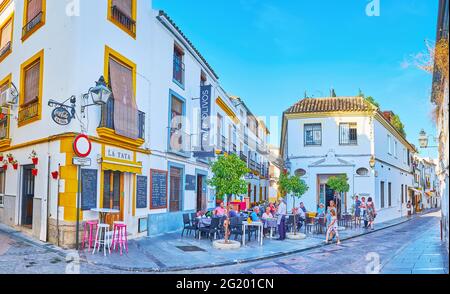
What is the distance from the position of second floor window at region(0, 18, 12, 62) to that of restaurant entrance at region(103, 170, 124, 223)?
270 inches

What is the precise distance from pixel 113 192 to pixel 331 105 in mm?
15148

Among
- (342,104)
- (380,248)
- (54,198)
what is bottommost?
(380,248)

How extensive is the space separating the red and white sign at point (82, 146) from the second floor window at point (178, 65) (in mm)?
6181

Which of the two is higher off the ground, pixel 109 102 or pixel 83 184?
pixel 109 102

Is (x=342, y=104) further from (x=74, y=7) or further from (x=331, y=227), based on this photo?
(x=74, y=7)

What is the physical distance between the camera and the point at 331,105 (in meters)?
23.2

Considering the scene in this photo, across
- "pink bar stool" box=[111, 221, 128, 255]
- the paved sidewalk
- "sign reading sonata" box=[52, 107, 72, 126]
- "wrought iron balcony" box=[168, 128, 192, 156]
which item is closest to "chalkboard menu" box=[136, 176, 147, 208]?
the paved sidewalk

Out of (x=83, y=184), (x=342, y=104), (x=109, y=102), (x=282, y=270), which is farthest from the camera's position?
(x=342, y=104)

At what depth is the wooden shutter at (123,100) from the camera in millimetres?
11883

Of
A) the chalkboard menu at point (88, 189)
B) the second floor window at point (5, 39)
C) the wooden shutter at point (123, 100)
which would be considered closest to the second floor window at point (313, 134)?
the wooden shutter at point (123, 100)
